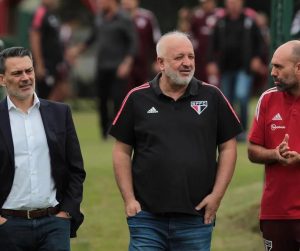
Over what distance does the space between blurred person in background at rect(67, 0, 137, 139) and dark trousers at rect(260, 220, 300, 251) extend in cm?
1132

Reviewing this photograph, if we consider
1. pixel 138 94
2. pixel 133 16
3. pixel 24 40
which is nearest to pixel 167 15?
pixel 24 40

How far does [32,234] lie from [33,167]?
0.45 metres

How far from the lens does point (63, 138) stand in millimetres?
8312

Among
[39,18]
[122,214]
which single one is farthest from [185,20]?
[122,214]

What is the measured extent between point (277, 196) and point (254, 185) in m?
6.14

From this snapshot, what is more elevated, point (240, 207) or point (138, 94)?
point (138, 94)

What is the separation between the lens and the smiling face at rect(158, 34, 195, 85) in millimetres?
8391

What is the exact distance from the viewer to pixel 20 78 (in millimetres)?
8227

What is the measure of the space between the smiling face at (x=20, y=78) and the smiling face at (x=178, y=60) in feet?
3.13

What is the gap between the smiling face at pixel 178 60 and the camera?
330 inches

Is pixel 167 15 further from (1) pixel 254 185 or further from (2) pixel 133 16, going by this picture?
(1) pixel 254 185

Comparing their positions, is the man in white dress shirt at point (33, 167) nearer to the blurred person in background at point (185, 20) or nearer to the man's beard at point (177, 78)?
the man's beard at point (177, 78)

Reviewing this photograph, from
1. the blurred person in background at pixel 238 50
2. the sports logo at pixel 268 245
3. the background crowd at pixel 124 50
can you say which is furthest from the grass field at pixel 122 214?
the blurred person in background at pixel 238 50

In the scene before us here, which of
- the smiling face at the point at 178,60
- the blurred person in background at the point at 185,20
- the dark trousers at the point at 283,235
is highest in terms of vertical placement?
the smiling face at the point at 178,60
